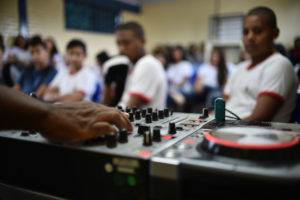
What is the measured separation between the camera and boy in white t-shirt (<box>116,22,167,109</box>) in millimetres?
1765

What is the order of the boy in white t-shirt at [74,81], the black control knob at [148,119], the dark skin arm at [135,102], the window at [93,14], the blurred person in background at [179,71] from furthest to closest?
1. the window at [93,14]
2. the blurred person in background at [179,71]
3. the boy in white t-shirt at [74,81]
4. the dark skin arm at [135,102]
5. the black control knob at [148,119]

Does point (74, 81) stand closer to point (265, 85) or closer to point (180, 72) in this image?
point (265, 85)

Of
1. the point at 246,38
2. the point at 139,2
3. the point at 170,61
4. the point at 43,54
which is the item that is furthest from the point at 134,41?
the point at 139,2

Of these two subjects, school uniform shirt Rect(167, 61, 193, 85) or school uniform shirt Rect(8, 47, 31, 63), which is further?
school uniform shirt Rect(167, 61, 193, 85)

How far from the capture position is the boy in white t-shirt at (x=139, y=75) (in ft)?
5.79

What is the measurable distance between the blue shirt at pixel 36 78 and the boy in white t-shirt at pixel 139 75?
1.10 meters

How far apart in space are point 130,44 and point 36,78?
1376mm

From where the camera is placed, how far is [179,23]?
27.2 feet

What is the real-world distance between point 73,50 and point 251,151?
2.61 meters

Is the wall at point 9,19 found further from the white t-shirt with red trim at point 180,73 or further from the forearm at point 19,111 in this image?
the forearm at point 19,111

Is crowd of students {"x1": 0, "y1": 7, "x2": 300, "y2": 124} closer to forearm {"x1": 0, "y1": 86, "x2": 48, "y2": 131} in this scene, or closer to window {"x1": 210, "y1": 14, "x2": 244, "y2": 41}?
forearm {"x1": 0, "y1": 86, "x2": 48, "y2": 131}

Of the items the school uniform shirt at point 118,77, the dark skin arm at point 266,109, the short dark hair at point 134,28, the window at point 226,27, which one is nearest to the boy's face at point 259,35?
the dark skin arm at point 266,109

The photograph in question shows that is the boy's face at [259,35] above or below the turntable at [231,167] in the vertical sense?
above

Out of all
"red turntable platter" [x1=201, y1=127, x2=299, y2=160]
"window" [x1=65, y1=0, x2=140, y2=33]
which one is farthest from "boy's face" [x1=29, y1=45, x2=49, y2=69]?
"window" [x1=65, y1=0, x2=140, y2=33]
